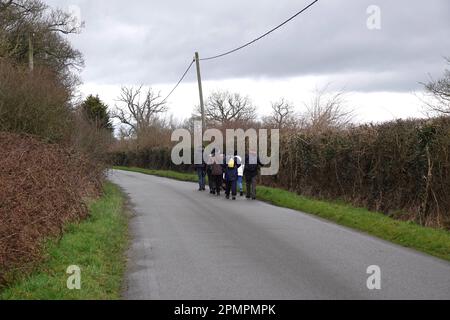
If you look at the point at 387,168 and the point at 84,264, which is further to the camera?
the point at 387,168

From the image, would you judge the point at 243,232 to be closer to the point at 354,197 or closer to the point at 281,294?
the point at 281,294

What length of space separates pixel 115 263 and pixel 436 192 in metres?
7.85

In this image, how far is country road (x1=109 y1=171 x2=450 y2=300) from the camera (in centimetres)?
698

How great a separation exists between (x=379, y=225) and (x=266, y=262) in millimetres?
4445

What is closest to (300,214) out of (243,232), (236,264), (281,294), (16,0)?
(243,232)

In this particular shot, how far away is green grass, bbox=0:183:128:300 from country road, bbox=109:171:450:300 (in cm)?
28

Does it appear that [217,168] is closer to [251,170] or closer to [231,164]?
[231,164]

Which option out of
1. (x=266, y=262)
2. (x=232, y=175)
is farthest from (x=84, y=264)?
(x=232, y=175)

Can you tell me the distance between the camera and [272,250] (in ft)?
32.0

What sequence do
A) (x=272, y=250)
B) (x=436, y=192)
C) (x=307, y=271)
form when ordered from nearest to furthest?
(x=307, y=271)
(x=272, y=250)
(x=436, y=192)

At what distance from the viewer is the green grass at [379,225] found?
10172 mm

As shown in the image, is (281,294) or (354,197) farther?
(354,197)

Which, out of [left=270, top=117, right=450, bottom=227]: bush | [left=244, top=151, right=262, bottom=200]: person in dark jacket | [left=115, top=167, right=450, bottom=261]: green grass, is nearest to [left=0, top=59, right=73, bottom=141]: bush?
[left=244, top=151, right=262, bottom=200]: person in dark jacket

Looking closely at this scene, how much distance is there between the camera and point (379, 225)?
40.3 feet
